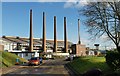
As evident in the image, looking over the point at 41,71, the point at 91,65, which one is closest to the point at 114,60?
the point at 91,65

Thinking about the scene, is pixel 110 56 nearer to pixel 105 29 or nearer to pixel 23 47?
pixel 105 29

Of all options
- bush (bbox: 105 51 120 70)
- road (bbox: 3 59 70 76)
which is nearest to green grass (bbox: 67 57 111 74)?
road (bbox: 3 59 70 76)

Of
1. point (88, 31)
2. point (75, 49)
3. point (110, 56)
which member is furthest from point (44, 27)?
point (110, 56)

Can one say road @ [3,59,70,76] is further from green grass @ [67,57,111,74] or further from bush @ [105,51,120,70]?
bush @ [105,51,120,70]

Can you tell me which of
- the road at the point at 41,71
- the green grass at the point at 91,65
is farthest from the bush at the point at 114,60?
the road at the point at 41,71

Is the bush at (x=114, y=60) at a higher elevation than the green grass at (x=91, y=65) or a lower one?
higher

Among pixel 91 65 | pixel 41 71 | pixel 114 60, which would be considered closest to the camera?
pixel 114 60

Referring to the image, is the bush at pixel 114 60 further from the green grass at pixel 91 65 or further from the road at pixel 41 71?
the road at pixel 41 71

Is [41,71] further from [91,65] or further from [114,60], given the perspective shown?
[114,60]

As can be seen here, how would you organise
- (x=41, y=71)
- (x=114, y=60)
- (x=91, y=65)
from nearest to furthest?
(x=114, y=60) → (x=91, y=65) → (x=41, y=71)

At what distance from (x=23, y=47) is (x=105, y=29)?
105 meters

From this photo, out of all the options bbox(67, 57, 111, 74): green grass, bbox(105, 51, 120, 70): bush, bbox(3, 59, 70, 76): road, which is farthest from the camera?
bbox(3, 59, 70, 76): road

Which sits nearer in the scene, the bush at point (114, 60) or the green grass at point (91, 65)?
the bush at point (114, 60)

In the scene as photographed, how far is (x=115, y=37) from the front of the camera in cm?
4353
